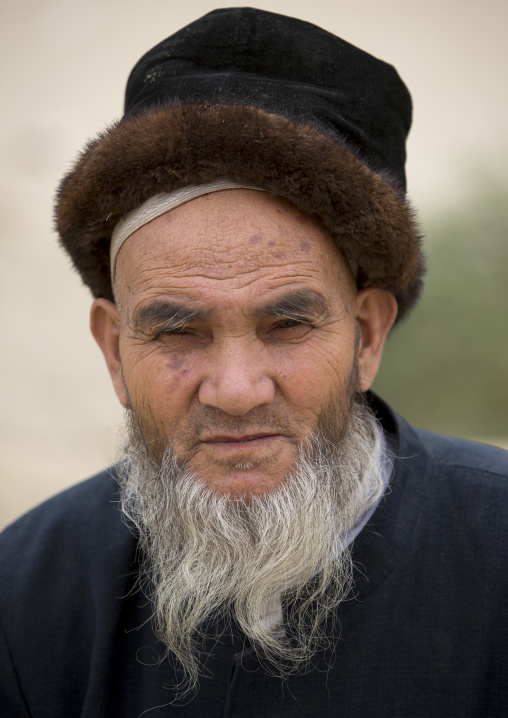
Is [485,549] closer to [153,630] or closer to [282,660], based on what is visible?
[282,660]

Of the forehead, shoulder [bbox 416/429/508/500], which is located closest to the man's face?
the forehead

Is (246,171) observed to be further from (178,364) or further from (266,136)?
(178,364)

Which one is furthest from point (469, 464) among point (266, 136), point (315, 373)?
point (266, 136)

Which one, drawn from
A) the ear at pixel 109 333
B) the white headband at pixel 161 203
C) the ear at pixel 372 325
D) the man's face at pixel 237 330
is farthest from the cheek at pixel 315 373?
the ear at pixel 109 333

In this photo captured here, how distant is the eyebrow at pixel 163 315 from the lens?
2.24 metres

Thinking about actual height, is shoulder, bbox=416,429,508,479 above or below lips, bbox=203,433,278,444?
above

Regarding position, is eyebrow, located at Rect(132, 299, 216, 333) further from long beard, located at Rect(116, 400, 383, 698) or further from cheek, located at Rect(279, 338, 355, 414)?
long beard, located at Rect(116, 400, 383, 698)

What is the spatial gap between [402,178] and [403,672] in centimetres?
182

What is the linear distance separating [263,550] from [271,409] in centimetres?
51

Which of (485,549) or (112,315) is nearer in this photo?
(485,549)

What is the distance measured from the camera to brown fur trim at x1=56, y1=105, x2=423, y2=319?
2.14m

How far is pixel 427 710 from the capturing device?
88.5 inches

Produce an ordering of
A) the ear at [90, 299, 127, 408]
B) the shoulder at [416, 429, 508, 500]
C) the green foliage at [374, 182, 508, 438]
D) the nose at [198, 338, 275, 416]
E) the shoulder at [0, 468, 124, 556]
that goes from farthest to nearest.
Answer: the green foliage at [374, 182, 508, 438]
the shoulder at [0, 468, 124, 556]
the ear at [90, 299, 127, 408]
the shoulder at [416, 429, 508, 500]
the nose at [198, 338, 275, 416]

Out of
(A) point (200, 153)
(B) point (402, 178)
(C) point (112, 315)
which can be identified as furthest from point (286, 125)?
(C) point (112, 315)
